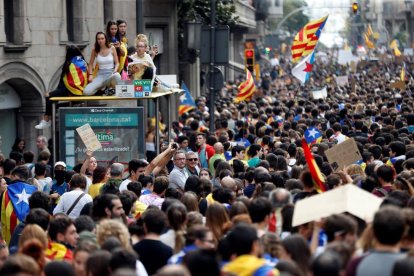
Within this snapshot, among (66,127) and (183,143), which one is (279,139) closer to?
(183,143)

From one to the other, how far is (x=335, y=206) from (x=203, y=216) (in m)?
2.92

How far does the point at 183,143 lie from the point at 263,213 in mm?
10557

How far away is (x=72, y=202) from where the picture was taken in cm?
1406

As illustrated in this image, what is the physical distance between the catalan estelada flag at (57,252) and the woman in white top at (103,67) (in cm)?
791

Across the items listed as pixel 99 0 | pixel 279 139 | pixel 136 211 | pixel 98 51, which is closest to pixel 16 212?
pixel 136 211

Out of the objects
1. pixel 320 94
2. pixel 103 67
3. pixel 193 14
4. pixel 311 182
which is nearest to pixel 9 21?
pixel 103 67

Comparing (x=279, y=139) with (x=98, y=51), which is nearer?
(x=98, y=51)

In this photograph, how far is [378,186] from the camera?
14.0 m

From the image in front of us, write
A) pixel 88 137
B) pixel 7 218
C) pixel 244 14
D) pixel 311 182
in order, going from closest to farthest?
pixel 311 182 → pixel 7 218 → pixel 88 137 → pixel 244 14

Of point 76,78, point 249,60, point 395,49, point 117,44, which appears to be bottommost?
point 395,49

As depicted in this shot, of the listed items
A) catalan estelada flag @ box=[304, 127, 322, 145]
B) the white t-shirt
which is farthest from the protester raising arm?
catalan estelada flag @ box=[304, 127, 322, 145]

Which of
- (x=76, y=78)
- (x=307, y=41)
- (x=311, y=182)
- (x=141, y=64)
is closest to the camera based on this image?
(x=311, y=182)

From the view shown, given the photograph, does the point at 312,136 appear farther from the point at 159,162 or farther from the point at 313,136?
the point at 159,162

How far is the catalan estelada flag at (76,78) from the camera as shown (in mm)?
18891
